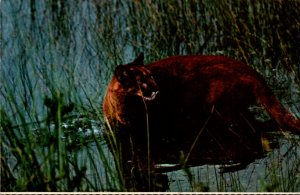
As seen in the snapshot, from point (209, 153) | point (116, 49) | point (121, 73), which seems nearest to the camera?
point (209, 153)

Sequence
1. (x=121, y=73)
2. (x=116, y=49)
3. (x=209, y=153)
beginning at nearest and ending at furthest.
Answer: (x=209, y=153)
(x=121, y=73)
(x=116, y=49)

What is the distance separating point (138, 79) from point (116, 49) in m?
0.47

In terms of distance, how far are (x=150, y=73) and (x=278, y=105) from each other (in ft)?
2.09

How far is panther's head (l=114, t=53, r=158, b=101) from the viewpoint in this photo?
10.4 ft

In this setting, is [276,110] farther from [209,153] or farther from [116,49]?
[116,49]

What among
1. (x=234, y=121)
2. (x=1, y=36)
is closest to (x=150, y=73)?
(x=234, y=121)

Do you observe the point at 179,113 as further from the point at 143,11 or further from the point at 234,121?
the point at 143,11

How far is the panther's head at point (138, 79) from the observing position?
3166 mm

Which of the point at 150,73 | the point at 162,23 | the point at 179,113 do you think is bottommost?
the point at 179,113

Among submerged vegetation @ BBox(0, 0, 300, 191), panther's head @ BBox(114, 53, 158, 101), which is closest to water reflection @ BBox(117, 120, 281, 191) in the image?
submerged vegetation @ BBox(0, 0, 300, 191)

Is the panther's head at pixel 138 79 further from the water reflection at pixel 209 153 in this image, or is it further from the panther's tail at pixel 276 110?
the panther's tail at pixel 276 110

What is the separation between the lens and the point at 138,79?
125 inches

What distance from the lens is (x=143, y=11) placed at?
146 inches

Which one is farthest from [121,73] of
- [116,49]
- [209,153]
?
[209,153]
